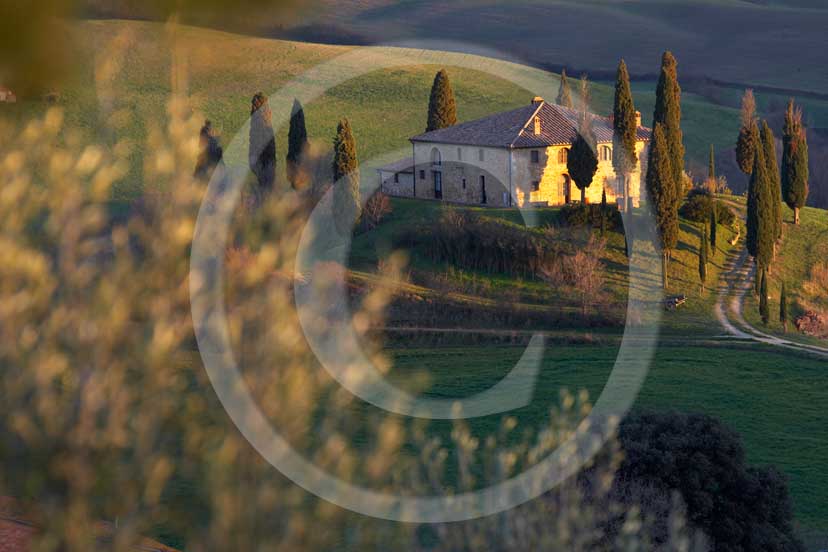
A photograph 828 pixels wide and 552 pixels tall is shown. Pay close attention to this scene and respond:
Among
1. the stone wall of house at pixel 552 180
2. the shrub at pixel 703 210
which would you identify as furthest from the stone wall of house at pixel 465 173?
the shrub at pixel 703 210

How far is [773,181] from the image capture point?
53.5 metres

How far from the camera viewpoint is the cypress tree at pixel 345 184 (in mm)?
53028

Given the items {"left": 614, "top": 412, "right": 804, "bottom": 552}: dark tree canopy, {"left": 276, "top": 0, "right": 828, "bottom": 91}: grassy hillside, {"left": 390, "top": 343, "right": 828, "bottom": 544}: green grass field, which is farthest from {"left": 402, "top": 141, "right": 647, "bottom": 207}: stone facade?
{"left": 276, "top": 0, "right": 828, "bottom": 91}: grassy hillside

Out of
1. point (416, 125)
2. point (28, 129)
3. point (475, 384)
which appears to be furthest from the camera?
point (416, 125)

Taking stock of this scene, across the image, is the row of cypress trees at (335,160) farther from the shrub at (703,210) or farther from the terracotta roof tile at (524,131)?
the shrub at (703,210)

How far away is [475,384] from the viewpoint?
39.5m

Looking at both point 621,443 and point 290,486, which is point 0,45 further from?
point 621,443

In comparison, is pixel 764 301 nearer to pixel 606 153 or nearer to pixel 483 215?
pixel 606 153

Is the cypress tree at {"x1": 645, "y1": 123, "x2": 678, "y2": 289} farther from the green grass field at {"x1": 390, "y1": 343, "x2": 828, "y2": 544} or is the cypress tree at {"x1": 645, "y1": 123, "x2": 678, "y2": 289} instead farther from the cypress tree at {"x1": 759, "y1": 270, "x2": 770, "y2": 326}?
the green grass field at {"x1": 390, "y1": 343, "x2": 828, "y2": 544}

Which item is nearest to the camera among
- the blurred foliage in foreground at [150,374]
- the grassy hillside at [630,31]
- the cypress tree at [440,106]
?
the blurred foliage in foreground at [150,374]

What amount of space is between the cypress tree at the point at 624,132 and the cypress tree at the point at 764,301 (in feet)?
26.1

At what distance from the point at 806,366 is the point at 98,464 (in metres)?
37.8

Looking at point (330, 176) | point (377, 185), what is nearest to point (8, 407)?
point (330, 176)

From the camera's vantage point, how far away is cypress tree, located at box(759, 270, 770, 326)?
47.2 metres
